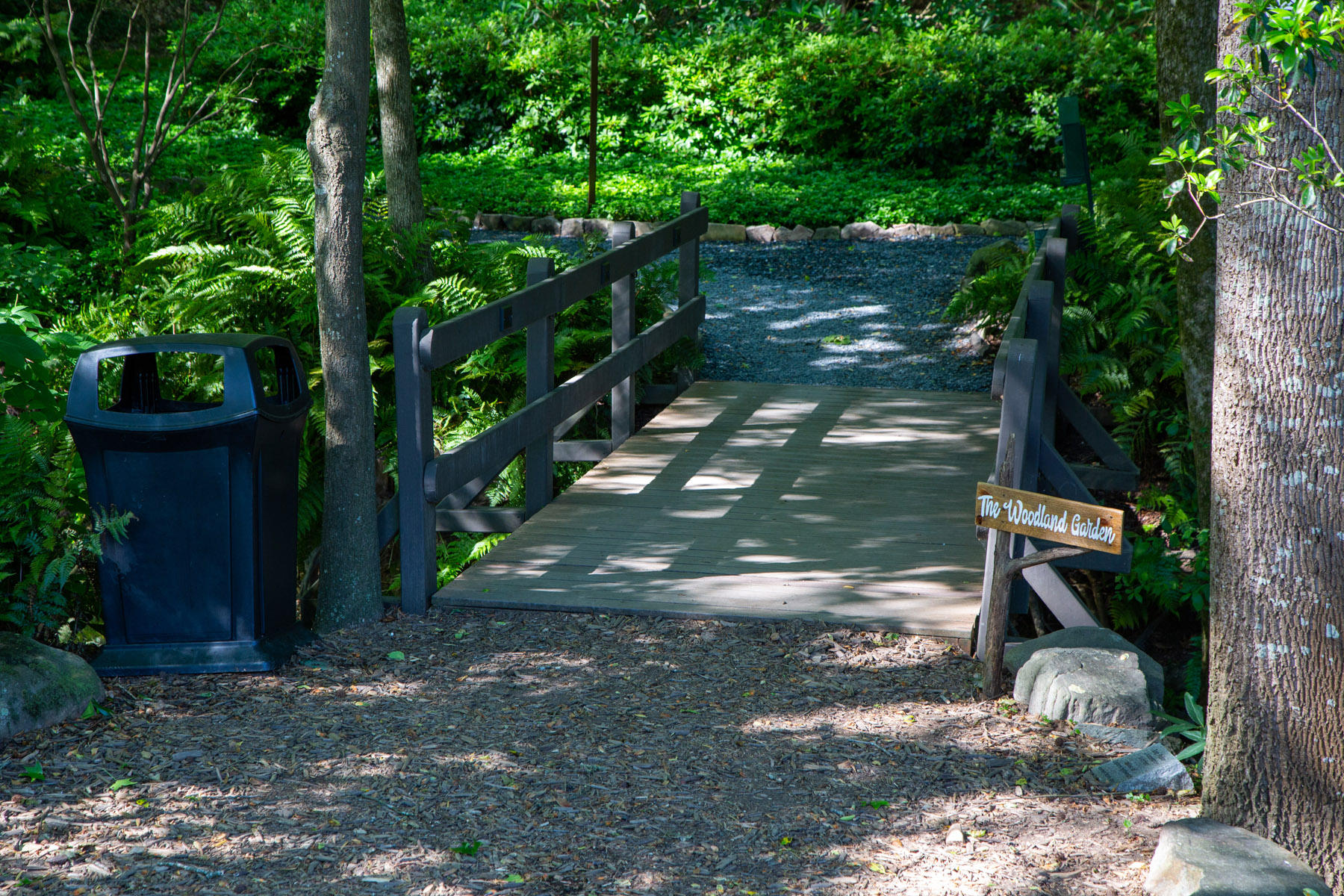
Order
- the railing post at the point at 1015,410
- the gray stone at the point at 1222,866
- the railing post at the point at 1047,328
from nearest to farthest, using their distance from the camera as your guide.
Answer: the gray stone at the point at 1222,866
the railing post at the point at 1015,410
the railing post at the point at 1047,328

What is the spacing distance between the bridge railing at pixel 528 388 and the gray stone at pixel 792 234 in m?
5.09

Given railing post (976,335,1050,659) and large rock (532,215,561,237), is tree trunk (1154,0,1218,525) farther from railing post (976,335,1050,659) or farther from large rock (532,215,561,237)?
large rock (532,215,561,237)

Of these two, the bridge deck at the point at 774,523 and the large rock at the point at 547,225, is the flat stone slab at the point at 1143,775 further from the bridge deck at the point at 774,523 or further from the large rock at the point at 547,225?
the large rock at the point at 547,225

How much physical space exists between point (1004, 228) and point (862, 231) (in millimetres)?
1600

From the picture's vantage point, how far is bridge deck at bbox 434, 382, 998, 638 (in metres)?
5.14

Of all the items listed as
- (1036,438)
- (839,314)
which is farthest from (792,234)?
(1036,438)

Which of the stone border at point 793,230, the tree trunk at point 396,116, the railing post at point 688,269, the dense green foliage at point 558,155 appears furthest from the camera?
the stone border at point 793,230

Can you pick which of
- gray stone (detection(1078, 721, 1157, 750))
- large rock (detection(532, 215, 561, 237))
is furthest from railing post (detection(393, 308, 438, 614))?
large rock (detection(532, 215, 561, 237))

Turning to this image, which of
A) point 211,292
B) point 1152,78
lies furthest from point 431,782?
point 1152,78

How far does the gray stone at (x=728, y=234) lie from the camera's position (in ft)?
46.8

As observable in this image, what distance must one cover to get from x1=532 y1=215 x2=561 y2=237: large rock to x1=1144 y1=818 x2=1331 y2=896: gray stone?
12.0 metres

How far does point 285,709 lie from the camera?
418 centimetres

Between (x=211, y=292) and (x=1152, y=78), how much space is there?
13.1 meters

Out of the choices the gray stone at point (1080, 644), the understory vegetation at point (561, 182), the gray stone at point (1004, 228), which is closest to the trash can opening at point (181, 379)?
the understory vegetation at point (561, 182)
